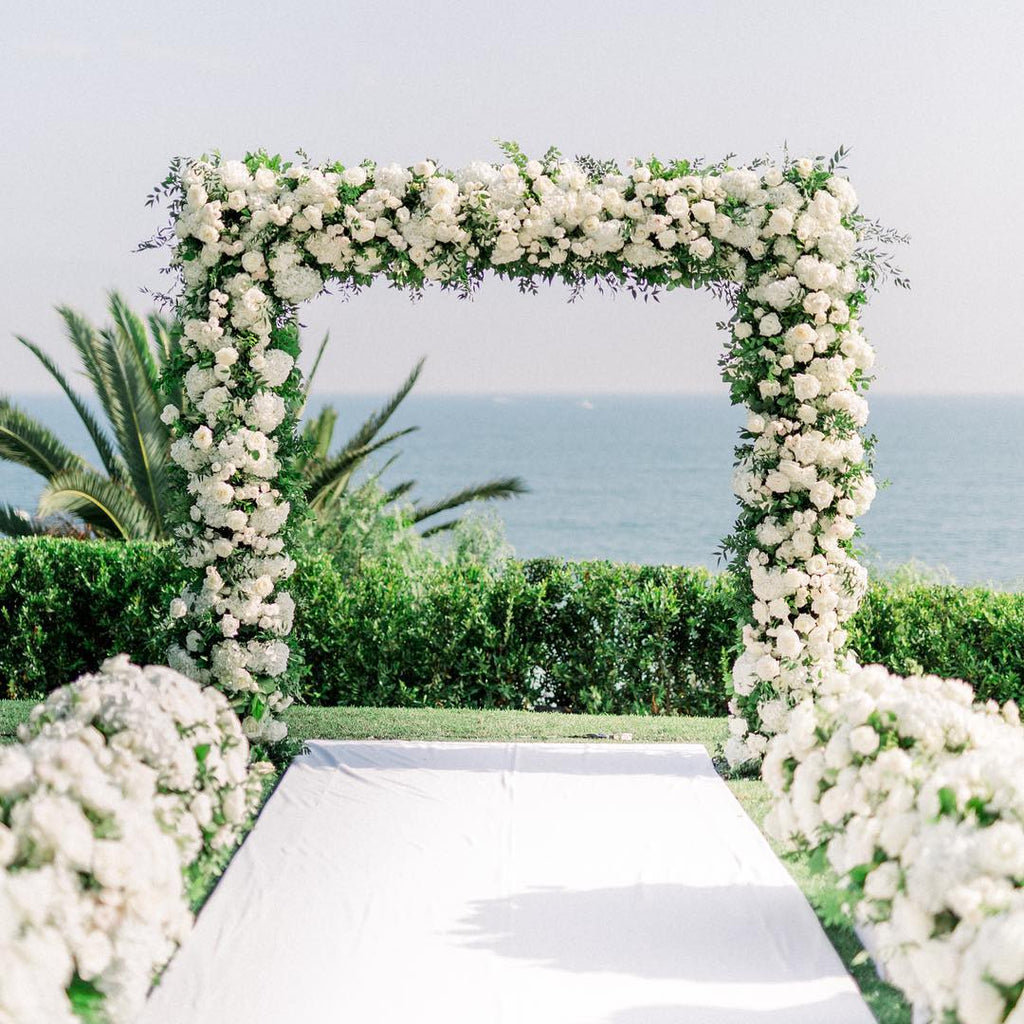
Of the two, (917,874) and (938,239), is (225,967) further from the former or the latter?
(938,239)

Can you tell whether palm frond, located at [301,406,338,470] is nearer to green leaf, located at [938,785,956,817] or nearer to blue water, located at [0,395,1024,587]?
green leaf, located at [938,785,956,817]

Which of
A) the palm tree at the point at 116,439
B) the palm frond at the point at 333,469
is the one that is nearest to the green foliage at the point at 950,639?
the palm frond at the point at 333,469

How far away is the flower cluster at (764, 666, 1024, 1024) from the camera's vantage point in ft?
8.73

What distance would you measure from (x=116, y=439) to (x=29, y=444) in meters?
0.81

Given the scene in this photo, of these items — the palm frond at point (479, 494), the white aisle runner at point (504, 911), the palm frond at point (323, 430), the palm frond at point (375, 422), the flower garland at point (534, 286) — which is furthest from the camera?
the palm frond at point (479, 494)

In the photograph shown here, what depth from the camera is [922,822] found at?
3.06m

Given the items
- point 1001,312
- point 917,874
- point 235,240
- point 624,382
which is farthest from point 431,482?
point 917,874

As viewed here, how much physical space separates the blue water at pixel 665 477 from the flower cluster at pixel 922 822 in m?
25.5

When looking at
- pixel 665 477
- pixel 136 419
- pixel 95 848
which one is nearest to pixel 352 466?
pixel 136 419

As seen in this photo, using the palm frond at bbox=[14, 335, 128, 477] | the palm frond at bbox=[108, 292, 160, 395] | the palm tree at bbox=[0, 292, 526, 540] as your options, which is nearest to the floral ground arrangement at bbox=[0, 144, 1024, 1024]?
the palm tree at bbox=[0, 292, 526, 540]

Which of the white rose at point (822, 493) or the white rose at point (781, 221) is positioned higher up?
the white rose at point (781, 221)

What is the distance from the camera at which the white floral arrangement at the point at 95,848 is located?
8.32 feet

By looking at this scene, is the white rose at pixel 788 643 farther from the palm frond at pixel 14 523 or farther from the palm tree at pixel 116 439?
the palm frond at pixel 14 523

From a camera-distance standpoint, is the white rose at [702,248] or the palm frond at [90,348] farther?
the palm frond at [90,348]
